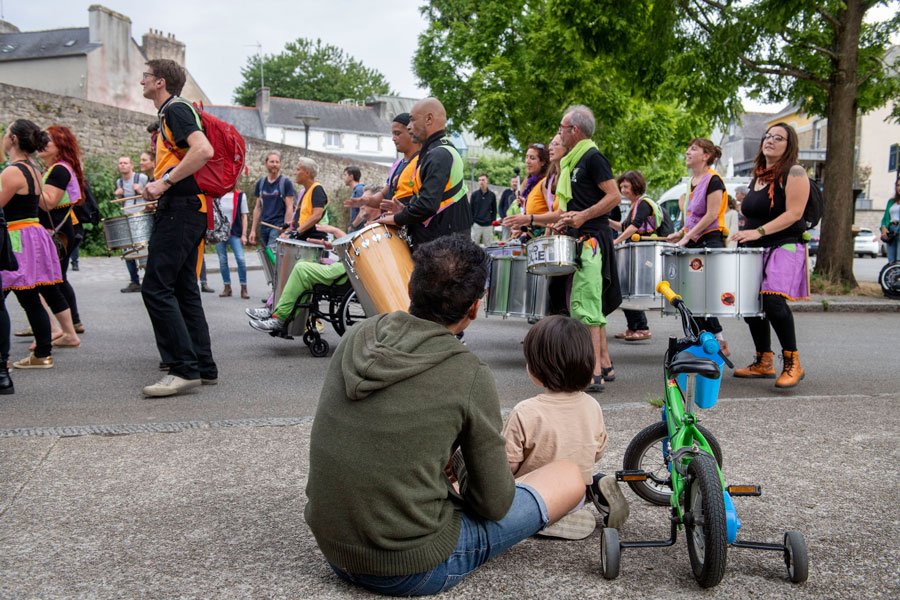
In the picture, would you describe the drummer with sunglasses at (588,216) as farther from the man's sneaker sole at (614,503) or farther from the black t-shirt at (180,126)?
the man's sneaker sole at (614,503)

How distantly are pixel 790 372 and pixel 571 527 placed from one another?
3.77 m

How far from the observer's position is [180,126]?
19.8ft

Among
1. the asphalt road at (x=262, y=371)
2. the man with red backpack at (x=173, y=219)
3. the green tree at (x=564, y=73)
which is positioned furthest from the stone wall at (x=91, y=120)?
the man with red backpack at (x=173, y=219)

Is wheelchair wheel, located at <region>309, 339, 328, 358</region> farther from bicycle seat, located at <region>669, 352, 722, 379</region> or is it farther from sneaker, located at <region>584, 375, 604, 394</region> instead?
bicycle seat, located at <region>669, 352, 722, 379</region>

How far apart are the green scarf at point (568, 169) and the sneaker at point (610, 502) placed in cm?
334

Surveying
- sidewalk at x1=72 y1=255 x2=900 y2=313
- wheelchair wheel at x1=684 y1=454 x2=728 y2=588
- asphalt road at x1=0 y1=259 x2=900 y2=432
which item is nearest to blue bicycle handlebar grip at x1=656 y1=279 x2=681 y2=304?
wheelchair wheel at x1=684 y1=454 x2=728 y2=588

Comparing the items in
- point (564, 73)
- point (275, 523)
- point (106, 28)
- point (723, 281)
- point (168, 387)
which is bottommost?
point (275, 523)

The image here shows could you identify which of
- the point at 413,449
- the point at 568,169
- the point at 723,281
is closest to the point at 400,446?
the point at 413,449

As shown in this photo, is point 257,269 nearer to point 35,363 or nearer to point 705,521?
point 35,363

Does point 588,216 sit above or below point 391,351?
above

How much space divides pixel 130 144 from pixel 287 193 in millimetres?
13964

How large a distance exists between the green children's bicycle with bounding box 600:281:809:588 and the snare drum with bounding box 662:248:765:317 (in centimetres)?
308

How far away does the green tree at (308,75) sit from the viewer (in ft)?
265

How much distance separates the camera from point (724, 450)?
477cm
